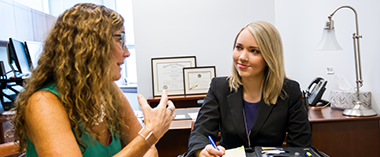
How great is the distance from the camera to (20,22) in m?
3.75

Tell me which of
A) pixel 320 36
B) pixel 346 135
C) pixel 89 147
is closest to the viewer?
pixel 89 147

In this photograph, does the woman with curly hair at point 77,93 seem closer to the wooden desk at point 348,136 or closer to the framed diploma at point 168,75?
the wooden desk at point 348,136

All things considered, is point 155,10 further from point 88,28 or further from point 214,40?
point 88,28

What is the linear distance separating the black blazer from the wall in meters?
2.86

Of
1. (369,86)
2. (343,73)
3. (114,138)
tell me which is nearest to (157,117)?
(114,138)

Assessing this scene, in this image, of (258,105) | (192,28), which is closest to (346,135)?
(258,105)

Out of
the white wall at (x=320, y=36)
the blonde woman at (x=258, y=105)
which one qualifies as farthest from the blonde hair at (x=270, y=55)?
the white wall at (x=320, y=36)

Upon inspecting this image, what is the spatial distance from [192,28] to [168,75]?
0.71 m

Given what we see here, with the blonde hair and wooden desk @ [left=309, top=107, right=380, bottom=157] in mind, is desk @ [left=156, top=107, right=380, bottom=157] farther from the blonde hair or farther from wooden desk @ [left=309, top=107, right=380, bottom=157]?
the blonde hair

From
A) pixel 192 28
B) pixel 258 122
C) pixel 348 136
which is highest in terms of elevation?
pixel 192 28

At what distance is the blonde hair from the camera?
132 centimetres

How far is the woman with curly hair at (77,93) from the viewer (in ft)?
2.72

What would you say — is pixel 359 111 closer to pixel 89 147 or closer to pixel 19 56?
pixel 89 147

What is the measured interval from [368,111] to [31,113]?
207 cm
